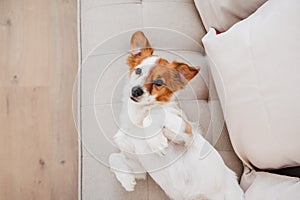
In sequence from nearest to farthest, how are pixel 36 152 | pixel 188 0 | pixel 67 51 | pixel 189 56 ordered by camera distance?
1. pixel 189 56
2. pixel 188 0
3. pixel 36 152
4. pixel 67 51

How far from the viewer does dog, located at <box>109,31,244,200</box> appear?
1118mm

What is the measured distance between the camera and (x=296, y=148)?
3.21 feet

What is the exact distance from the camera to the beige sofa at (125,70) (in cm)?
117

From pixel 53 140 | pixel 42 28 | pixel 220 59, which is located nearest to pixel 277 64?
pixel 220 59

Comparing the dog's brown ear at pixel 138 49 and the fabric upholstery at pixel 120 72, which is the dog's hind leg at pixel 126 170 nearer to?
the fabric upholstery at pixel 120 72

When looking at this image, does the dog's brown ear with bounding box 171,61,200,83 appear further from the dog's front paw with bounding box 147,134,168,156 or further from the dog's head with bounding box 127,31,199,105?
the dog's front paw with bounding box 147,134,168,156

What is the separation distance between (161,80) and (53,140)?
628 millimetres

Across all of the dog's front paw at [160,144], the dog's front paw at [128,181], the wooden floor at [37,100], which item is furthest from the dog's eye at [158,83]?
the wooden floor at [37,100]

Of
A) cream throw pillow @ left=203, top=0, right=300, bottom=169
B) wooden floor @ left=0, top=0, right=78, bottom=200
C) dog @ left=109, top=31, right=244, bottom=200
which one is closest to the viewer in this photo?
cream throw pillow @ left=203, top=0, right=300, bottom=169

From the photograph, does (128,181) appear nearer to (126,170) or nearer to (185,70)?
(126,170)

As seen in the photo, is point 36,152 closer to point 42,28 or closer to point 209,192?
point 42,28

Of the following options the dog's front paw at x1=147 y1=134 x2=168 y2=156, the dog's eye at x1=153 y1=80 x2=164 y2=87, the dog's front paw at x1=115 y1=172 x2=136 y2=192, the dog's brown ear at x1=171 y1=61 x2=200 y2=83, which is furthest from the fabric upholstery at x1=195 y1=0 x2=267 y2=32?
the dog's front paw at x1=115 y1=172 x2=136 y2=192

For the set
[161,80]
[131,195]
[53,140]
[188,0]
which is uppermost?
[188,0]

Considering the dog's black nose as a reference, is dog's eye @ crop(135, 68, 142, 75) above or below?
above
